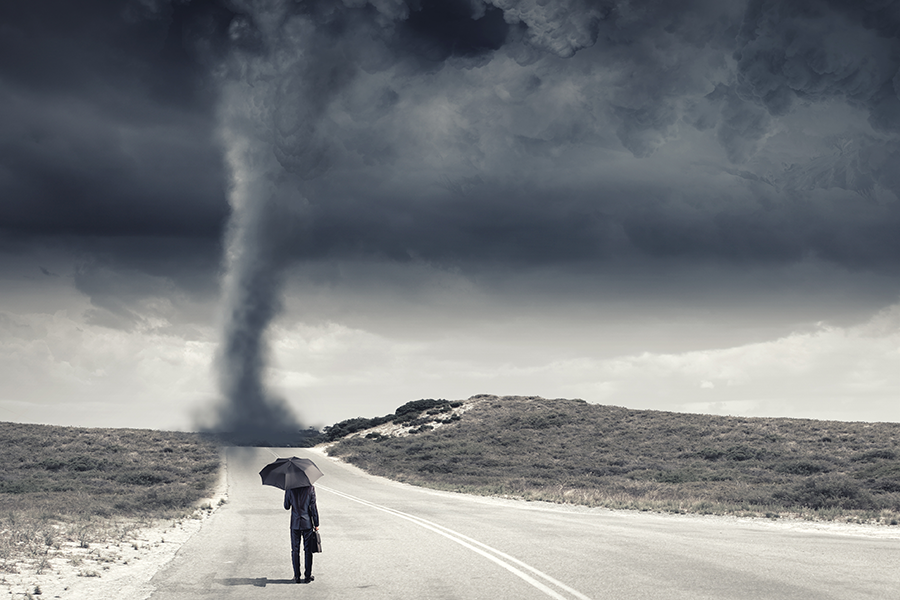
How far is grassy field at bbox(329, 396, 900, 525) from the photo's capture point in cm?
2506

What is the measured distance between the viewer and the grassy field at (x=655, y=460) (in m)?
25.1

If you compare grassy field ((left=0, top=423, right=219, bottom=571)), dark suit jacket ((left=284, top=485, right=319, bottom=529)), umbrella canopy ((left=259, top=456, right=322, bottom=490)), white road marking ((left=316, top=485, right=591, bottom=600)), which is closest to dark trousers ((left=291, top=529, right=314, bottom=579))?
dark suit jacket ((left=284, top=485, right=319, bottom=529))

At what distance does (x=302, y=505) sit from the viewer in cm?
1046

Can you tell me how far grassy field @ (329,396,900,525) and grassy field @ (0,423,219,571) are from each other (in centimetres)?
1348

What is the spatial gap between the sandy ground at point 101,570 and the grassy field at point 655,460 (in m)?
16.0

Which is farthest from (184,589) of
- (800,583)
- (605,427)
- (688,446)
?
(605,427)

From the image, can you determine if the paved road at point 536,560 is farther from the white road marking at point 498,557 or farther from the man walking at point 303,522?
the man walking at point 303,522

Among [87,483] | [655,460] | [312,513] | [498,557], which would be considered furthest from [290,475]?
[655,460]

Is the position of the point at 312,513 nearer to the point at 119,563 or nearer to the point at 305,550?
the point at 305,550

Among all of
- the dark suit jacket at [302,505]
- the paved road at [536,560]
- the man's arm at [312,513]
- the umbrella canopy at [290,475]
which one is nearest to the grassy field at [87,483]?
the paved road at [536,560]

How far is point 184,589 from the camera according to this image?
9445 millimetres

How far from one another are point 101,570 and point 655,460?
3980 cm

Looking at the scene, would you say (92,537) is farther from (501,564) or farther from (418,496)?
(418,496)

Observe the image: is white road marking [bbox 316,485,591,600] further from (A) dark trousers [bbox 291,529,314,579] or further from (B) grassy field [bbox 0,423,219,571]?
(B) grassy field [bbox 0,423,219,571]
